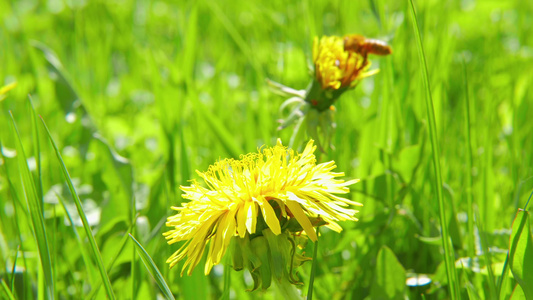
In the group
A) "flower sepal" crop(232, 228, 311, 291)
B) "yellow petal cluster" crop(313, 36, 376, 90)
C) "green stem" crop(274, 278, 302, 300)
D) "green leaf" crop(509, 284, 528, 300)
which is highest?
"yellow petal cluster" crop(313, 36, 376, 90)

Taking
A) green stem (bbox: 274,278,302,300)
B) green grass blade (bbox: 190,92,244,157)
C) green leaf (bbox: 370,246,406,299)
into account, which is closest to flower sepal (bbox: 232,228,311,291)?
green stem (bbox: 274,278,302,300)

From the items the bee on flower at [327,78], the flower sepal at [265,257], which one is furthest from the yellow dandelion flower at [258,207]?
the bee on flower at [327,78]

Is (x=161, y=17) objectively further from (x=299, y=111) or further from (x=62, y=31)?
(x=299, y=111)

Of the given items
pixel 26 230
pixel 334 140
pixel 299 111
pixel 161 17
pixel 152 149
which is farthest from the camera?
pixel 161 17

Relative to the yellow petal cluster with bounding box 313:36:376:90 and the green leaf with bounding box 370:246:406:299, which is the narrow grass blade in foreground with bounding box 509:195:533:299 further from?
the yellow petal cluster with bounding box 313:36:376:90

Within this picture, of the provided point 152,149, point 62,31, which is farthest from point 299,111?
point 62,31

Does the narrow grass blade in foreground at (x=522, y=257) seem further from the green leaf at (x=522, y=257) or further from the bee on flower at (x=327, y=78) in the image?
the bee on flower at (x=327, y=78)

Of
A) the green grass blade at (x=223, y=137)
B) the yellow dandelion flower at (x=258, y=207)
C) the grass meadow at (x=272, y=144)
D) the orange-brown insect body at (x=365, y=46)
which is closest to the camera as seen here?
the yellow dandelion flower at (x=258, y=207)
